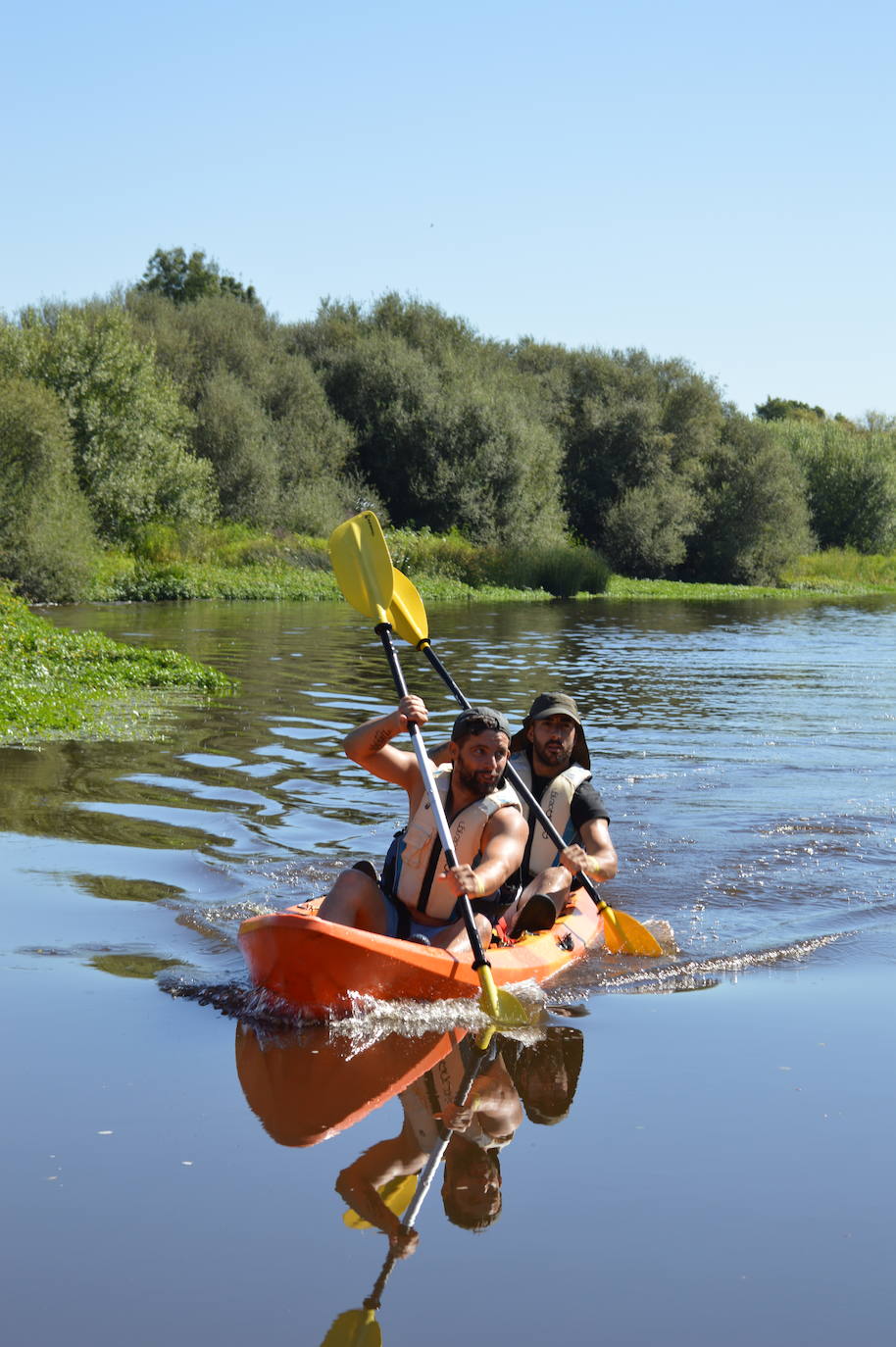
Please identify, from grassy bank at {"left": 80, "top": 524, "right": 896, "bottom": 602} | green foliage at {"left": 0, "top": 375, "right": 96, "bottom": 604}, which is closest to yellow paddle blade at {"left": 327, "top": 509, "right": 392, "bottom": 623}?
green foliage at {"left": 0, "top": 375, "right": 96, "bottom": 604}

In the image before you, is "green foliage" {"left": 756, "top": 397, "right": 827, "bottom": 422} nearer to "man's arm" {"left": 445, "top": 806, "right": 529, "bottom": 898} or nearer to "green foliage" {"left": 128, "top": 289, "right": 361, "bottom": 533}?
"green foliage" {"left": 128, "top": 289, "right": 361, "bottom": 533}

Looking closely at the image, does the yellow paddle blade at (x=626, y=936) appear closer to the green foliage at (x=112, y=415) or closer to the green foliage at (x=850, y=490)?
the green foliage at (x=112, y=415)

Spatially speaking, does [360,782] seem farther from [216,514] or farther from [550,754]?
[216,514]

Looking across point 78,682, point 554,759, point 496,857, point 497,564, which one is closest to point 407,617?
point 554,759

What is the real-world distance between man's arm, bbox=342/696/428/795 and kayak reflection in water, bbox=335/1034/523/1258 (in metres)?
1.49

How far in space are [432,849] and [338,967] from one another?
86cm

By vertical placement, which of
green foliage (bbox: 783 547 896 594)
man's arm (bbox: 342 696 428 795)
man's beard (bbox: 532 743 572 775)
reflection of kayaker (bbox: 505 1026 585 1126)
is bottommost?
reflection of kayaker (bbox: 505 1026 585 1126)

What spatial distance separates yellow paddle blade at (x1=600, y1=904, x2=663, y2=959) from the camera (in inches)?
274

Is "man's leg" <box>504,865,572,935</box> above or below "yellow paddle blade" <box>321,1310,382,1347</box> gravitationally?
above

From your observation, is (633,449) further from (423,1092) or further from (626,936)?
(423,1092)

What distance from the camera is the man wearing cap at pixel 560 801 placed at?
281 inches

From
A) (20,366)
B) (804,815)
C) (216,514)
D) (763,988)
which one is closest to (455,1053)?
(763,988)

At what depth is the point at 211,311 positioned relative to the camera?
43.1 meters

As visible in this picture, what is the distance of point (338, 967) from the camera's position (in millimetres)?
5426
